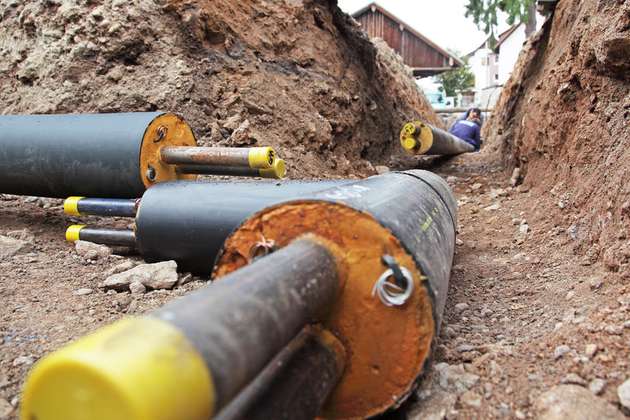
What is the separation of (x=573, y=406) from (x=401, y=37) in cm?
2057

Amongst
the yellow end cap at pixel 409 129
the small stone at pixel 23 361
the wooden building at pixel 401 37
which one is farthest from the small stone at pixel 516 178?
the wooden building at pixel 401 37

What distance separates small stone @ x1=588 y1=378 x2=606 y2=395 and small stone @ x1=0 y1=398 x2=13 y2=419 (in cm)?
141

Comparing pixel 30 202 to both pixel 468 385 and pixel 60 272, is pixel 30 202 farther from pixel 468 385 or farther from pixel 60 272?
pixel 468 385

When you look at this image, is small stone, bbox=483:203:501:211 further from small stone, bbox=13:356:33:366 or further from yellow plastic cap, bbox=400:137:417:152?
small stone, bbox=13:356:33:366

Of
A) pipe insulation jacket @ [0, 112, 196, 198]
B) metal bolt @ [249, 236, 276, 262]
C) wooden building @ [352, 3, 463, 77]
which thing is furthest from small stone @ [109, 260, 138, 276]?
wooden building @ [352, 3, 463, 77]

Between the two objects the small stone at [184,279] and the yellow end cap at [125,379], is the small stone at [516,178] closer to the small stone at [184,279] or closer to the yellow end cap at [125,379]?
the small stone at [184,279]

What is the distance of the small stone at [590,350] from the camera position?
1.27 metres

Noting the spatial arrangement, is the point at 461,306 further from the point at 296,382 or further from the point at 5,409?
the point at 5,409

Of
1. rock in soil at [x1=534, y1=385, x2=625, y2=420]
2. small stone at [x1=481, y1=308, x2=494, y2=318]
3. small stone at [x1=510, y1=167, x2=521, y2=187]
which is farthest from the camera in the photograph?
small stone at [x1=510, y1=167, x2=521, y2=187]

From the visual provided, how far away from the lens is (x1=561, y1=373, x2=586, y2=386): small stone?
1177 mm

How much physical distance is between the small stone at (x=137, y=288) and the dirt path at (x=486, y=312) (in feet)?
0.15

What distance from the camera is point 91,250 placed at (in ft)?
8.30

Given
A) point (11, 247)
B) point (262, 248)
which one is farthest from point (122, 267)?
point (262, 248)

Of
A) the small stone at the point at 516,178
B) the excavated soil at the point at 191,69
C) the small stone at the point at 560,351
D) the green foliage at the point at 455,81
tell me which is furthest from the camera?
the green foliage at the point at 455,81
